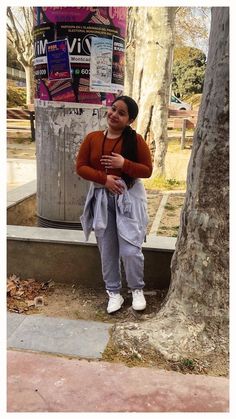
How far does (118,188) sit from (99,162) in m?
0.24

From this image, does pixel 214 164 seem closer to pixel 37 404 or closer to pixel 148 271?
pixel 148 271

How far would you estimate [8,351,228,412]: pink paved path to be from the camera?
241 centimetres

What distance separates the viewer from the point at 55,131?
430cm

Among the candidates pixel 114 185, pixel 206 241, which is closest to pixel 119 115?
pixel 114 185

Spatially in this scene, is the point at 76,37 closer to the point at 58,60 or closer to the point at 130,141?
the point at 58,60

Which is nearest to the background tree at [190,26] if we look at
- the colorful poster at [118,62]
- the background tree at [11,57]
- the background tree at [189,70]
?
the background tree at [189,70]

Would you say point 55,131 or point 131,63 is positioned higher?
point 131,63

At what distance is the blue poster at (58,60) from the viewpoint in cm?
403

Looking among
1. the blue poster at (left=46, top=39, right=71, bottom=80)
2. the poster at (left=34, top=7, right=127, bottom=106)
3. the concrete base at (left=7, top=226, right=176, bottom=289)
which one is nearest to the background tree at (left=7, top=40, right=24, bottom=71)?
the poster at (left=34, top=7, right=127, bottom=106)

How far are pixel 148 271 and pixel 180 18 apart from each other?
86.3 ft

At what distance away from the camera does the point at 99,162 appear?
10.5 ft

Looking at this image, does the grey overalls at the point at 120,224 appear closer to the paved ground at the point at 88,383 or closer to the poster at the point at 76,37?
the paved ground at the point at 88,383

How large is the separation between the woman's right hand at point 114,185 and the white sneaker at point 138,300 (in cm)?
85

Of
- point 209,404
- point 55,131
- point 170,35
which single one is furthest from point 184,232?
point 170,35
